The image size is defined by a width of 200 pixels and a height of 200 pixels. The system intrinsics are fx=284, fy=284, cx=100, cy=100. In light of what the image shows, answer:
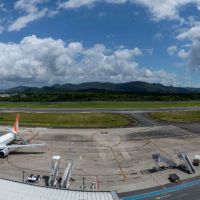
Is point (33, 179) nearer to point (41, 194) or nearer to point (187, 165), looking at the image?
point (41, 194)

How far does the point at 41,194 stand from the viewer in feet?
86.5

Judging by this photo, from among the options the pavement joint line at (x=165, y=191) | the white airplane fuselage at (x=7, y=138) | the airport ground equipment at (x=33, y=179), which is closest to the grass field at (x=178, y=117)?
the white airplane fuselage at (x=7, y=138)

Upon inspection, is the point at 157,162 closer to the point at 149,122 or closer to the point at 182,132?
the point at 182,132

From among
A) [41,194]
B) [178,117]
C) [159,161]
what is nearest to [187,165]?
[159,161]

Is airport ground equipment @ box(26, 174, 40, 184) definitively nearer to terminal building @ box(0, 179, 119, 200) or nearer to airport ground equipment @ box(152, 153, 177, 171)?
terminal building @ box(0, 179, 119, 200)

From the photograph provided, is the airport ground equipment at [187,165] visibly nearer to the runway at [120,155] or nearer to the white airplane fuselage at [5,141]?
the runway at [120,155]

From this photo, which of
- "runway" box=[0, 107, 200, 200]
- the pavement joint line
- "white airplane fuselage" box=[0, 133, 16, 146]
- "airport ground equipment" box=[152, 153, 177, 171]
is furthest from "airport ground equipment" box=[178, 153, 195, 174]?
"white airplane fuselage" box=[0, 133, 16, 146]

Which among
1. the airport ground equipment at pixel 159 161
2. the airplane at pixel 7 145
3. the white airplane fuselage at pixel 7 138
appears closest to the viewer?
the airport ground equipment at pixel 159 161

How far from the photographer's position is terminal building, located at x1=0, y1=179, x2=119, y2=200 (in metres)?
25.6

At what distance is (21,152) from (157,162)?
95.3ft

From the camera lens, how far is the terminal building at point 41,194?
25.6m

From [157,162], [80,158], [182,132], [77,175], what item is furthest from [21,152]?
[182,132]

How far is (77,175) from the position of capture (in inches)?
1871

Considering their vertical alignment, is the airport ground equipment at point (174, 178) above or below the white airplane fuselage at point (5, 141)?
below
